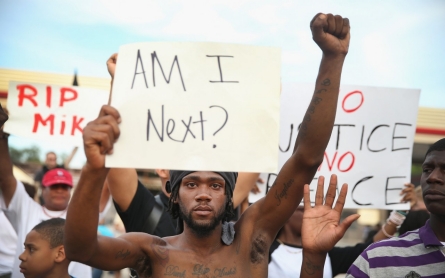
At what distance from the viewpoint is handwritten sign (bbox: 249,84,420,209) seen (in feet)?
16.1

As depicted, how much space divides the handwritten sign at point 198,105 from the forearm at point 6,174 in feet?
8.15

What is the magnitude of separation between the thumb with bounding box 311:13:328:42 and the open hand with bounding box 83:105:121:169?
1.00 m

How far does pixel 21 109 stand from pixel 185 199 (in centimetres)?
260

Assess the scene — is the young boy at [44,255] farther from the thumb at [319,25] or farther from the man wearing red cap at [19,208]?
the thumb at [319,25]

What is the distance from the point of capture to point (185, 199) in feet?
9.69

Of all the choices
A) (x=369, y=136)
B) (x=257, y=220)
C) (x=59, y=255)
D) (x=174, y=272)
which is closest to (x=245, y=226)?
(x=257, y=220)

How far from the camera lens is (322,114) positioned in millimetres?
2836

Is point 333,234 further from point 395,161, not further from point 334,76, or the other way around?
point 395,161

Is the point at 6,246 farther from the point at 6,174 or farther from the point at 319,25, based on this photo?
the point at 319,25

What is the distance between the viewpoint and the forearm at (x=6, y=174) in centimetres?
465

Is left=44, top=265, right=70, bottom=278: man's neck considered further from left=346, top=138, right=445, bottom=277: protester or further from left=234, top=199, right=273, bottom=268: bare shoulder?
left=346, top=138, right=445, bottom=277: protester

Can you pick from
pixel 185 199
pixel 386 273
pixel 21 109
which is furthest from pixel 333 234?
pixel 21 109

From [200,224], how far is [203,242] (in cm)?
15

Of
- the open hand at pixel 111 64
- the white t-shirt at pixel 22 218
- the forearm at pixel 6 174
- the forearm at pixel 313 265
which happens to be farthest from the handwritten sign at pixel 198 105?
the white t-shirt at pixel 22 218
